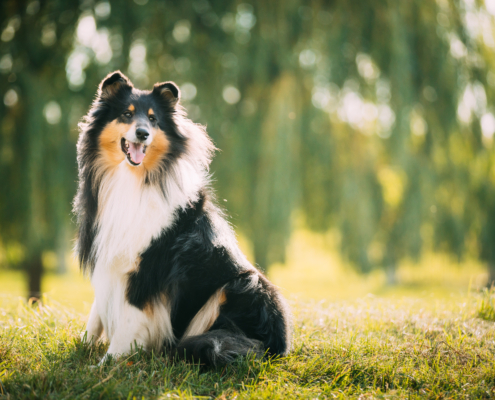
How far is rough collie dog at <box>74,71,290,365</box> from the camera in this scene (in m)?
2.59

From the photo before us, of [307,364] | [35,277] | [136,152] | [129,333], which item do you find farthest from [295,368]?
[35,277]

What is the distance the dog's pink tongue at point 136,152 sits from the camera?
9.14 feet

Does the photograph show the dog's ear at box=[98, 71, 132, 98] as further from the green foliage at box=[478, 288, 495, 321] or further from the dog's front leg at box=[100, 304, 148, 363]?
the green foliage at box=[478, 288, 495, 321]

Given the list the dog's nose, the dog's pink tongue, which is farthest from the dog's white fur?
the dog's nose

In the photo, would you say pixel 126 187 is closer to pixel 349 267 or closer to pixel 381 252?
pixel 349 267

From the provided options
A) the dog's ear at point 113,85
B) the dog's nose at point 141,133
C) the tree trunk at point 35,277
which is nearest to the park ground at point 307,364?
the dog's nose at point 141,133

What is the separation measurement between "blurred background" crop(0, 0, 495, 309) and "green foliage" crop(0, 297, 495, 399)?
3521 mm

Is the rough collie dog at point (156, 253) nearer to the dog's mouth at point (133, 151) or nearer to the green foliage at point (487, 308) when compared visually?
the dog's mouth at point (133, 151)

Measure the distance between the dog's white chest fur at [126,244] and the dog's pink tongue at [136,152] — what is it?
0.35ft

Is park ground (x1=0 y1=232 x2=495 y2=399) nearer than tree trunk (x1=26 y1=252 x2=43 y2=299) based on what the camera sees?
Yes

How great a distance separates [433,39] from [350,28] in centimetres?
159

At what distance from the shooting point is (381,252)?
27.3 ft

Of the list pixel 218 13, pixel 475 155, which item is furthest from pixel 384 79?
pixel 218 13

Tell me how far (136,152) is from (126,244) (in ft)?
2.15
